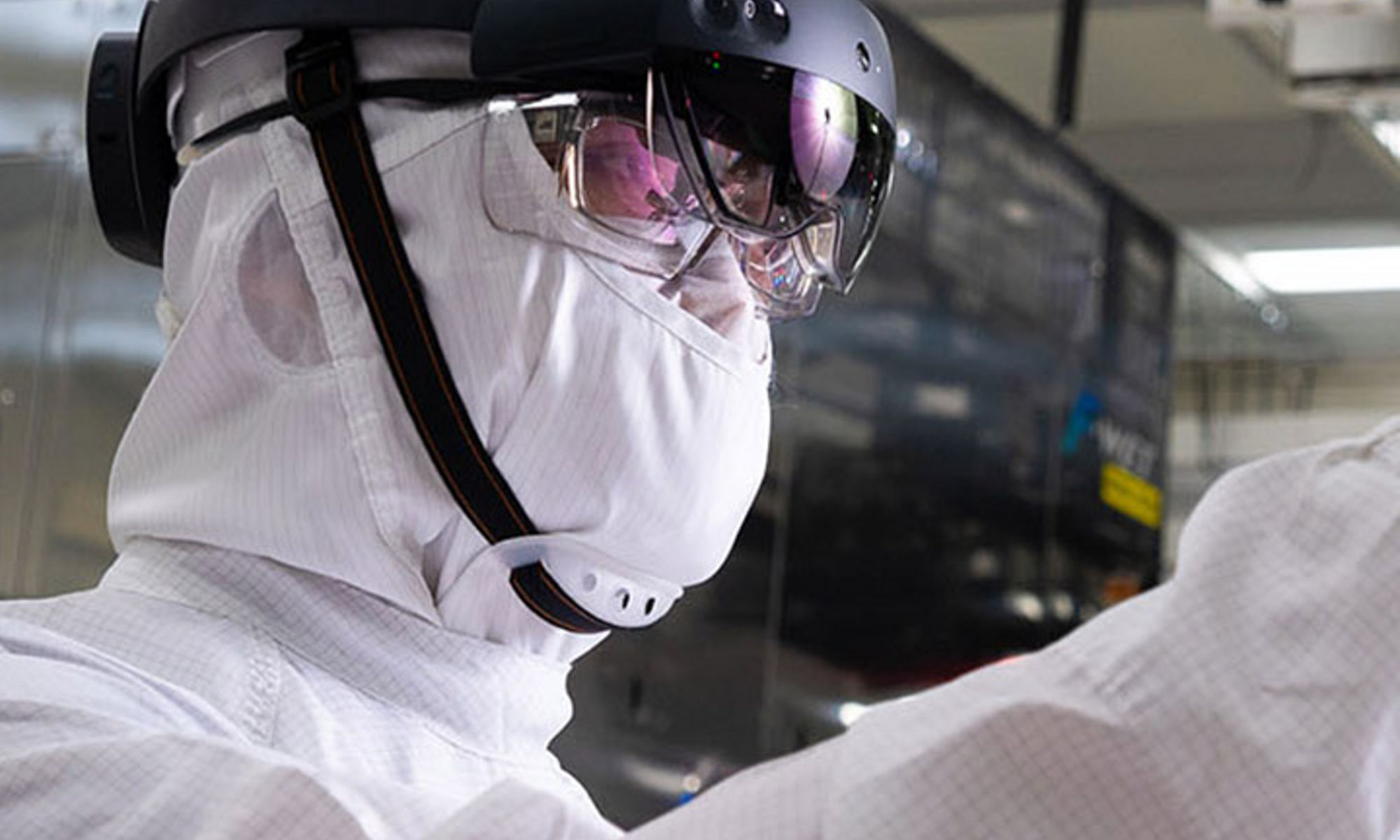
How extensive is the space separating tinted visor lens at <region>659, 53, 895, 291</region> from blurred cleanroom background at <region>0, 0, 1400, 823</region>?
796mm

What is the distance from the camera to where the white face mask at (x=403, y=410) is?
→ 1464 millimetres

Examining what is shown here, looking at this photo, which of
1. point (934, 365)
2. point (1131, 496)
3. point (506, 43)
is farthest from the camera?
point (1131, 496)

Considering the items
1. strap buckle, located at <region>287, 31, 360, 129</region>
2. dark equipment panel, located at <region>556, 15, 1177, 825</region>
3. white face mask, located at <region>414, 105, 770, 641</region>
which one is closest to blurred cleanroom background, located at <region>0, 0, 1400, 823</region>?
dark equipment panel, located at <region>556, 15, 1177, 825</region>

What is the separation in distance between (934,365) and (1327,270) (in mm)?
5361

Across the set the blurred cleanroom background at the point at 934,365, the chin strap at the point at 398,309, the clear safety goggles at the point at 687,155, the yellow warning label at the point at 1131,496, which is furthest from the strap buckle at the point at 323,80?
the yellow warning label at the point at 1131,496

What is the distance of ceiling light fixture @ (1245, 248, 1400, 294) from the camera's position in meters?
10.2

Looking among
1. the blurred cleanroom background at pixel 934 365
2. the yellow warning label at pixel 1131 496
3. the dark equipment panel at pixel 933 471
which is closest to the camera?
the blurred cleanroom background at pixel 934 365

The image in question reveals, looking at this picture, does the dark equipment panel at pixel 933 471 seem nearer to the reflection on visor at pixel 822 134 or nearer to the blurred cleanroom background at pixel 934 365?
the blurred cleanroom background at pixel 934 365

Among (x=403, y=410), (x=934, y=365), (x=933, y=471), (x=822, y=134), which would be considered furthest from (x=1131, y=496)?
(x=403, y=410)

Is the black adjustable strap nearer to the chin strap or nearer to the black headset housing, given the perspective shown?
the chin strap

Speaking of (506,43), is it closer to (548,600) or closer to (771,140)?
(771,140)

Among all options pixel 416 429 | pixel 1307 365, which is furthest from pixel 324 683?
pixel 1307 365

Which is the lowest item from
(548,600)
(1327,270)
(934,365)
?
(1327,270)

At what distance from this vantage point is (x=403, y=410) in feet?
4.85
